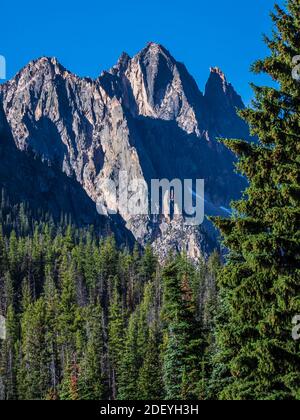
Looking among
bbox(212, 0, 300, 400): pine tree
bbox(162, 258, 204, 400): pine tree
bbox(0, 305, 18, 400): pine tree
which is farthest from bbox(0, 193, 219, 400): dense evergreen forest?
bbox(212, 0, 300, 400): pine tree

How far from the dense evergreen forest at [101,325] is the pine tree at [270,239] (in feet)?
49.1

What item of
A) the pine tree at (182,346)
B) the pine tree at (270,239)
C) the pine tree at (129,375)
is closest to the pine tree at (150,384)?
the pine tree at (129,375)

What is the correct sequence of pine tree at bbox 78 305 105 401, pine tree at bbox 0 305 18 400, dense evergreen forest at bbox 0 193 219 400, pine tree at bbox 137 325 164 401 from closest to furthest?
dense evergreen forest at bbox 0 193 219 400
pine tree at bbox 137 325 164 401
pine tree at bbox 78 305 105 401
pine tree at bbox 0 305 18 400

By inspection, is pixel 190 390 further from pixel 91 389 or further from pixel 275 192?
pixel 91 389

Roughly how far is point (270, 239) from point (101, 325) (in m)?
80.8

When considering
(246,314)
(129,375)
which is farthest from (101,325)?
(246,314)

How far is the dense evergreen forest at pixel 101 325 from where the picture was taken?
33062 mm

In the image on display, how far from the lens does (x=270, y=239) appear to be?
1398cm

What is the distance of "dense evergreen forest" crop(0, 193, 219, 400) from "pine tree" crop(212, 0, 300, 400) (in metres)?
15.0

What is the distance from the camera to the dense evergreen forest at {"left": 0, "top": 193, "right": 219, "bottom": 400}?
33062 millimetres

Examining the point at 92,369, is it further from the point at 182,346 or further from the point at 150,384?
the point at 182,346

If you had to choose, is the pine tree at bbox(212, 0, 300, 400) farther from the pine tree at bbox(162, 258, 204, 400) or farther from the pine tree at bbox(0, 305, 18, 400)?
the pine tree at bbox(0, 305, 18, 400)
